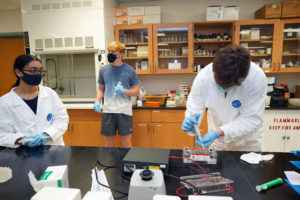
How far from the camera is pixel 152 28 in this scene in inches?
117

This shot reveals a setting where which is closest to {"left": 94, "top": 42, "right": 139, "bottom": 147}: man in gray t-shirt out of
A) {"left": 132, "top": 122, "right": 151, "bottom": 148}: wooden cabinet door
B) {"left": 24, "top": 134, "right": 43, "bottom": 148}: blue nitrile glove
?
{"left": 132, "top": 122, "right": 151, "bottom": 148}: wooden cabinet door

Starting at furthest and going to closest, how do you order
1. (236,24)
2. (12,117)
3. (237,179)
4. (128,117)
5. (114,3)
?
(114,3), (236,24), (128,117), (12,117), (237,179)

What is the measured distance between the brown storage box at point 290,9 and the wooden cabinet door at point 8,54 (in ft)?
14.4

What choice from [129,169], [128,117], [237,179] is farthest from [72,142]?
[237,179]

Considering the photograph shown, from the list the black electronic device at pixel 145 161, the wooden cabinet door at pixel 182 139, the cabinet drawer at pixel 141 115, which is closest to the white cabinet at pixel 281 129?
the wooden cabinet door at pixel 182 139

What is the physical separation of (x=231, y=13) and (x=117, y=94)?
6.55 feet

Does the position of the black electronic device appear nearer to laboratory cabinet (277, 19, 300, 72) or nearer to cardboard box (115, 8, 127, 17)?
cardboard box (115, 8, 127, 17)

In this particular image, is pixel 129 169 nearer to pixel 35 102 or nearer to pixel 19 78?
pixel 35 102

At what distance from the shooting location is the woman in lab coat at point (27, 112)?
1.41 meters

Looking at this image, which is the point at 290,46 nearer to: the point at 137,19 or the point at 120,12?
the point at 137,19

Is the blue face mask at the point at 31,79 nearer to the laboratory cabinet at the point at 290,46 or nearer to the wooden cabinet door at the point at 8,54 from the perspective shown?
the wooden cabinet door at the point at 8,54

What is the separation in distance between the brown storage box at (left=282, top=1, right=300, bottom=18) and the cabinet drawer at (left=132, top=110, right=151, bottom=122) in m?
2.32

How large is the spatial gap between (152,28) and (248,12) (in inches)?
61.1

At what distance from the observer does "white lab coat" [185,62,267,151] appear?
133 centimetres
